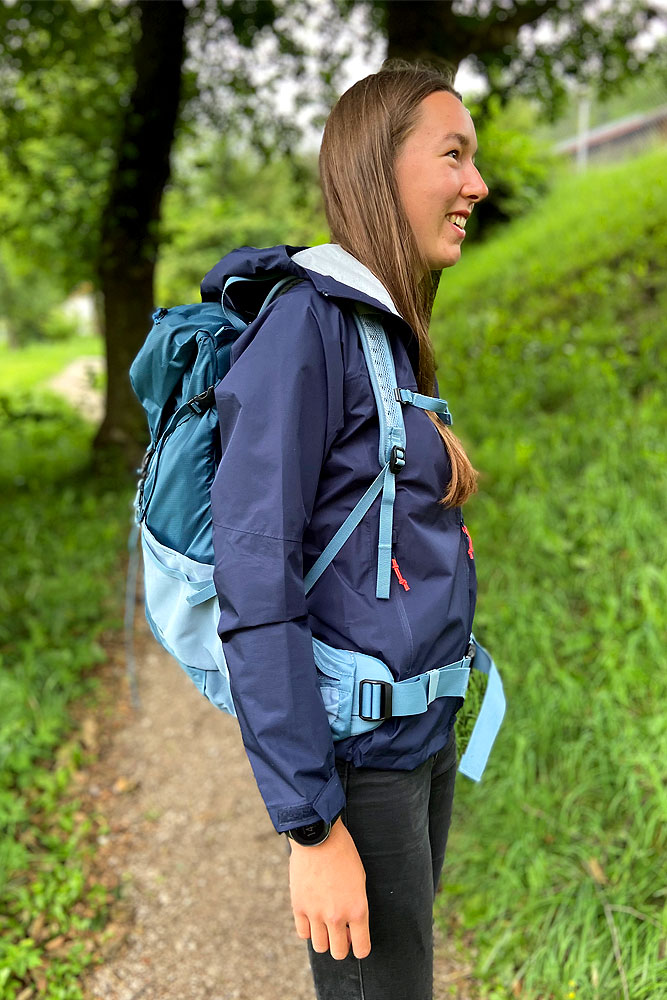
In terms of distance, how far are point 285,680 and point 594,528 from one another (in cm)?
298

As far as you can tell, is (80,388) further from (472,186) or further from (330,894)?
(330,894)

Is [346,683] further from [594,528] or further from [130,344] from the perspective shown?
[130,344]

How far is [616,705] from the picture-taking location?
2.97 metres

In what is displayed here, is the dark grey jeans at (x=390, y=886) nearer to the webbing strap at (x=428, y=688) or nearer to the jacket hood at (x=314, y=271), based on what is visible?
the webbing strap at (x=428, y=688)

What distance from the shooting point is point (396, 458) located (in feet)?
4.19

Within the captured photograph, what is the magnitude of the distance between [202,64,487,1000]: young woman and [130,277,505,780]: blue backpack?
0.8 inches

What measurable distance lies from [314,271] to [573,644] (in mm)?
2443

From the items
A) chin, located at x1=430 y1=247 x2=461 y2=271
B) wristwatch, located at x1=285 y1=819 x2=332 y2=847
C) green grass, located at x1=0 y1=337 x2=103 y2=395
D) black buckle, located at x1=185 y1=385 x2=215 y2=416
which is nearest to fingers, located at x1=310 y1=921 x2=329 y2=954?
wristwatch, located at x1=285 y1=819 x2=332 y2=847

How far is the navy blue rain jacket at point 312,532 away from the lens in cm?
Answer: 116

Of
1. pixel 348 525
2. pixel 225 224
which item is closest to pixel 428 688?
pixel 348 525

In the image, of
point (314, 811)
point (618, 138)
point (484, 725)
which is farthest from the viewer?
point (618, 138)

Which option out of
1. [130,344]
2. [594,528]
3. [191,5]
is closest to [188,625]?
[594,528]

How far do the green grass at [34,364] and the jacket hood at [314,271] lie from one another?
1486 cm

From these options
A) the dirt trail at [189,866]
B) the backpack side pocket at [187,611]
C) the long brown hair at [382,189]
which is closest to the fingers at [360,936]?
the backpack side pocket at [187,611]
